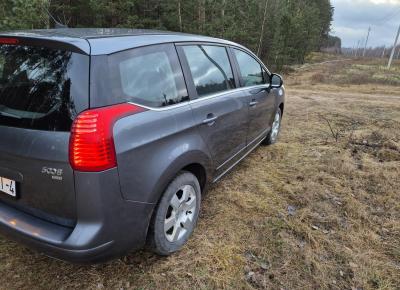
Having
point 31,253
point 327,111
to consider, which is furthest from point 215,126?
point 327,111

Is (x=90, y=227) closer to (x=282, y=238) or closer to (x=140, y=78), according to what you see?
(x=140, y=78)

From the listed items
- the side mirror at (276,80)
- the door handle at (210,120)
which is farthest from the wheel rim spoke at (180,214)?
the side mirror at (276,80)

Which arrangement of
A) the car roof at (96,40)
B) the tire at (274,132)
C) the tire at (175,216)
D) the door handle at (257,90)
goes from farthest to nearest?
1. the tire at (274,132)
2. the door handle at (257,90)
3. the tire at (175,216)
4. the car roof at (96,40)

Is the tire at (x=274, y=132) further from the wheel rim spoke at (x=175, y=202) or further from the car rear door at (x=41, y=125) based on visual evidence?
the car rear door at (x=41, y=125)

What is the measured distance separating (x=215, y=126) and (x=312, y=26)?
1428 inches

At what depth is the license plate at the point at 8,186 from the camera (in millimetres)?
2197

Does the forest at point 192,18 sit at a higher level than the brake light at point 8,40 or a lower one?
higher

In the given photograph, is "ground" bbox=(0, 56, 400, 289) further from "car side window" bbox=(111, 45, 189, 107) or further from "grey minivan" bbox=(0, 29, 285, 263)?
"car side window" bbox=(111, 45, 189, 107)

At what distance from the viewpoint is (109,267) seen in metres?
2.63

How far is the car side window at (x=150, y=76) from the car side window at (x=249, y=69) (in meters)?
1.46

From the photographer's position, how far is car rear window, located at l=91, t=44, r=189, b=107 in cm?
201

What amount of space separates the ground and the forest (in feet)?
15.7

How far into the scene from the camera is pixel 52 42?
207 centimetres

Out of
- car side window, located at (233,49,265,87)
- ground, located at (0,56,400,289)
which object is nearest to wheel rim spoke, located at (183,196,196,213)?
ground, located at (0,56,400,289)
